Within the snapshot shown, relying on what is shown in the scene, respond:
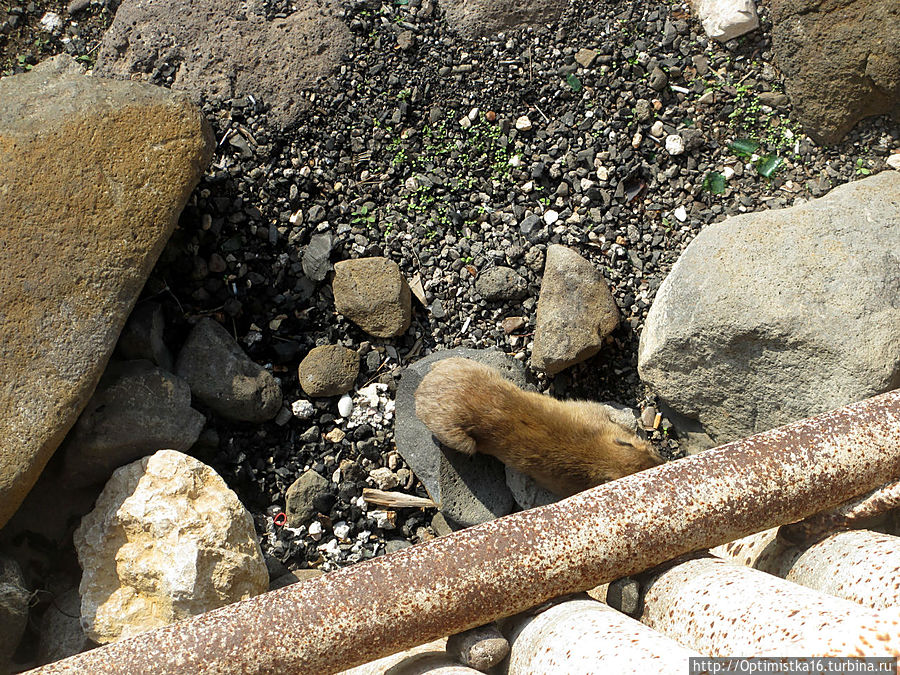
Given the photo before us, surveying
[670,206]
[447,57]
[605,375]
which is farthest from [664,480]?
[447,57]

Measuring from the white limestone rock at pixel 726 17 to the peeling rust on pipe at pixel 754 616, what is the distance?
11.0 ft

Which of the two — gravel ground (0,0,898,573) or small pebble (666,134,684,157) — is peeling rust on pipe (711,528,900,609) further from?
small pebble (666,134,684,157)

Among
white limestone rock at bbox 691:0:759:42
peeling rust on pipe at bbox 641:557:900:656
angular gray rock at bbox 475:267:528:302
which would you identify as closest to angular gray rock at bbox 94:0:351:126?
angular gray rock at bbox 475:267:528:302

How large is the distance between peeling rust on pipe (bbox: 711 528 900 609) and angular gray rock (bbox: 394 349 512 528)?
1363mm

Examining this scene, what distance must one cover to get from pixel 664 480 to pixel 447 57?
3.13 metres

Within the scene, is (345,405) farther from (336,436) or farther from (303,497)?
(303,497)

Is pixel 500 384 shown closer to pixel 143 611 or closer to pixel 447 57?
pixel 143 611

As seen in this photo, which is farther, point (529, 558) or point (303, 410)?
point (303, 410)

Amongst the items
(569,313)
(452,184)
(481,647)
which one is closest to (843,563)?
(481,647)

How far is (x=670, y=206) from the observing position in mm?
4418

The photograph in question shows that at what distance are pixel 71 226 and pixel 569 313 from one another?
2.47 m

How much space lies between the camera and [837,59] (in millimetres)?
4125

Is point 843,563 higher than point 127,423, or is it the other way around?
point 843,563

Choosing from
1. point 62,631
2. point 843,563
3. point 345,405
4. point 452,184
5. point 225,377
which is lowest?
point 62,631
